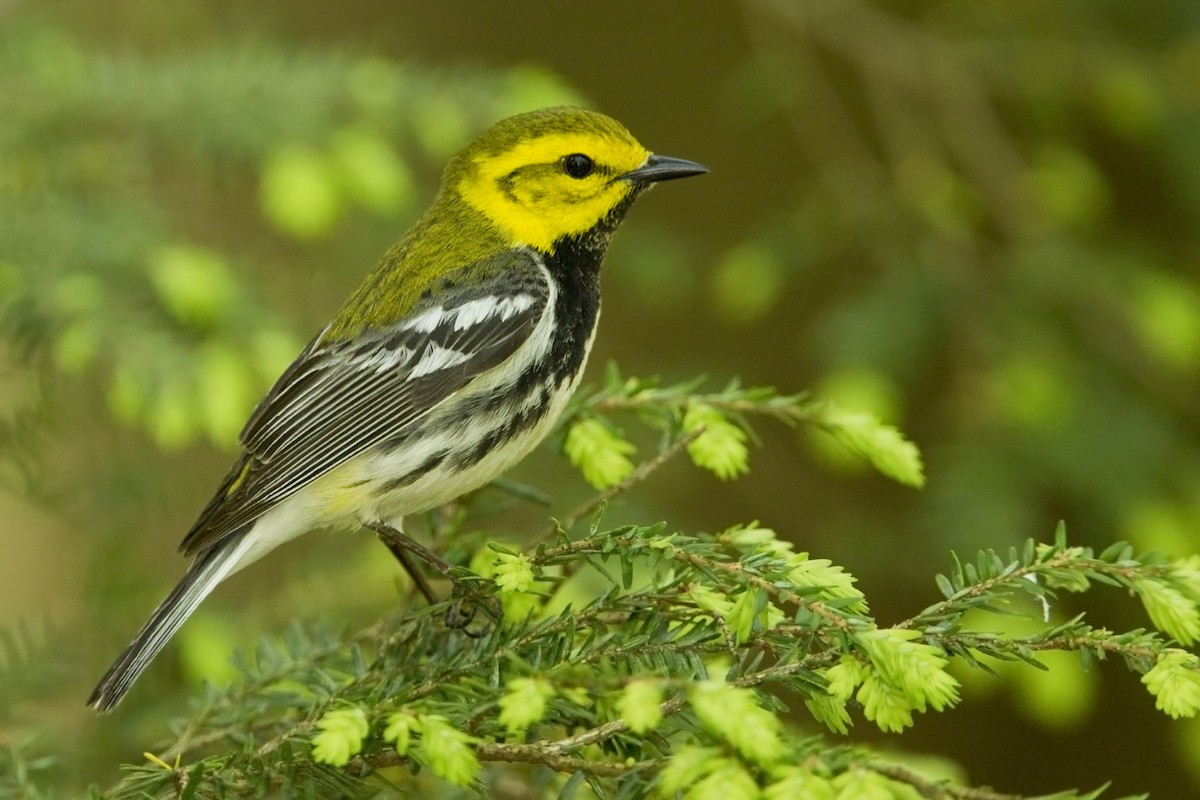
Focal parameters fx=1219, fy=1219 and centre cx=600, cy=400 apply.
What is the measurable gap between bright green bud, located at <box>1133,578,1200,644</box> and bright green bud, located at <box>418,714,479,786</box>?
0.92 meters

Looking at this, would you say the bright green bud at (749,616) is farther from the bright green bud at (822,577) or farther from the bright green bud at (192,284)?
the bright green bud at (192,284)

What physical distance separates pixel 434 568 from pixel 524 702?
3.28 feet

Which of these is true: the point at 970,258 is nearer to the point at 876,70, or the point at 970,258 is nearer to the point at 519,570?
the point at 876,70

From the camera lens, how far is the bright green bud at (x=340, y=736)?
4.85ft

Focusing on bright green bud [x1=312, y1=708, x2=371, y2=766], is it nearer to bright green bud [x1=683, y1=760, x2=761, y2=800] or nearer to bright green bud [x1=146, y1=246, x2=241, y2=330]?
bright green bud [x1=683, y1=760, x2=761, y2=800]

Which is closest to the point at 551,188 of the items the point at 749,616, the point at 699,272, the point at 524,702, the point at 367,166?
the point at 367,166

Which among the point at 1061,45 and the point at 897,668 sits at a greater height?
the point at 1061,45

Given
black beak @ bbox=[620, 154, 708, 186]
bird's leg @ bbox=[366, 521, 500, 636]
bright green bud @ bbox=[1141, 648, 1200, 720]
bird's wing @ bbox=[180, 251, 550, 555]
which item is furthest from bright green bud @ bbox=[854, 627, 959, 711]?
black beak @ bbox=[620, 154, 708, 186]

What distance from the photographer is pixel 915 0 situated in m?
4.84

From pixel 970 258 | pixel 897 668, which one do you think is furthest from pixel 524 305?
pixel 970 258

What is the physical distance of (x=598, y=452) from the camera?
2279mm

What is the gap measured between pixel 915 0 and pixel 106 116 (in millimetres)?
3203

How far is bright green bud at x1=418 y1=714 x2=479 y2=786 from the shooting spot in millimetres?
1460

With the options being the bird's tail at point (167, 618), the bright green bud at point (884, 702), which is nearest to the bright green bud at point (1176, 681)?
the bright green bud at point (884, 702)
